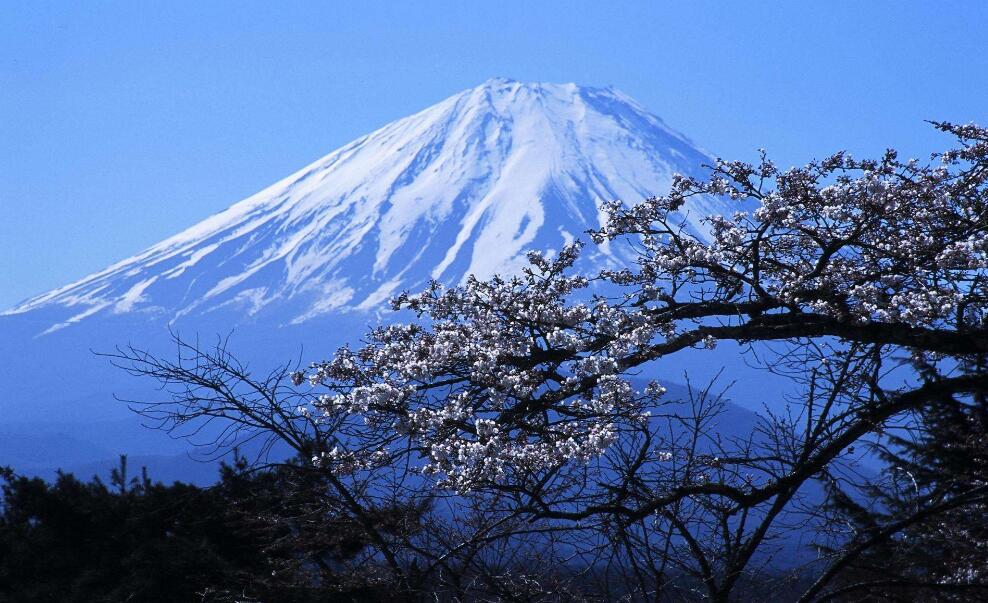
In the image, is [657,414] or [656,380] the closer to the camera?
[657,414]

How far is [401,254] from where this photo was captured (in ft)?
656

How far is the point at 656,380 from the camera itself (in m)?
6.70

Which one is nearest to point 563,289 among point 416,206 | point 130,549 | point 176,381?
point 176,381

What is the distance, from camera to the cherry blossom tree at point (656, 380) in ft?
18.3

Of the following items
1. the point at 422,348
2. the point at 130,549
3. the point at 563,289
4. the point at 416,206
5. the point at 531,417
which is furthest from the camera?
the point at 416,206

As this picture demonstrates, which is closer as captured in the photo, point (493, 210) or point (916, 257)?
point (916, 257)

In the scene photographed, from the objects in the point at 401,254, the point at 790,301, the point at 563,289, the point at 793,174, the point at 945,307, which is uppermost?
the point at 401,254

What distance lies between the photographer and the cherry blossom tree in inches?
220

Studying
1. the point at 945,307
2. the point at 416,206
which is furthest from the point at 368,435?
the point at 416,206

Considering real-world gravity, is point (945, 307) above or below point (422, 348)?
below

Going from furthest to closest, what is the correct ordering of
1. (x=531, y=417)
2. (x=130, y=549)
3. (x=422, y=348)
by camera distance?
1. (x=130, y=549)
2. (x=422, y=348)
3. (x=531, y=417)

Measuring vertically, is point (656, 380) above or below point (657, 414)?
above

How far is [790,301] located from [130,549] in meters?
7.85

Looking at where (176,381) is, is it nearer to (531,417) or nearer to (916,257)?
(531,417)
